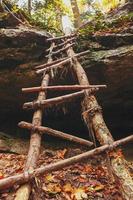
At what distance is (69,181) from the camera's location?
16.8 ft

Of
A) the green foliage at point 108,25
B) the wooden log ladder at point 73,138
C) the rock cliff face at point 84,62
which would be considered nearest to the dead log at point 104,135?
the wooden log ladder at point 73,138

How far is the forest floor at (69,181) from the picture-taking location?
14.5 feet

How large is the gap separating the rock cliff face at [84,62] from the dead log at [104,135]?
3.32 ft

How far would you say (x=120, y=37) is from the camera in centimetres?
741

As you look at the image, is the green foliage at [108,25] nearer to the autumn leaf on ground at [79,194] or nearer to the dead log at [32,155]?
the dead log at [32,155]

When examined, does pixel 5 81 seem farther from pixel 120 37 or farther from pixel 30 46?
pixel 120 37

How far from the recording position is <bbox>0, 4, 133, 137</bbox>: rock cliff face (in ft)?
23.1

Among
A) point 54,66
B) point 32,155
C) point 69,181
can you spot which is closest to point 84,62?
point 54,66

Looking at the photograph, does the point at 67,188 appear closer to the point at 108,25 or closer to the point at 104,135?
the point at 104,135

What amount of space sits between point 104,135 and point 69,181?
1299 mm

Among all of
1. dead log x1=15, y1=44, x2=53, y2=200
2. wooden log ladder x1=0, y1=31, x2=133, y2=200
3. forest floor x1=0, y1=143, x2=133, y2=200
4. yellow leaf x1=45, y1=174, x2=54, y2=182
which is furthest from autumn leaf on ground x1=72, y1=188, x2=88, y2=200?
dead log x1=15, y1=44, x2=53, y2=200

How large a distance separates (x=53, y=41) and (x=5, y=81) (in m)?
1.78

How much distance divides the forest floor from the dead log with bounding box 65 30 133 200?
0.67 feet

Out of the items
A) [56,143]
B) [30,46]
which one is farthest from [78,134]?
[30,46]
